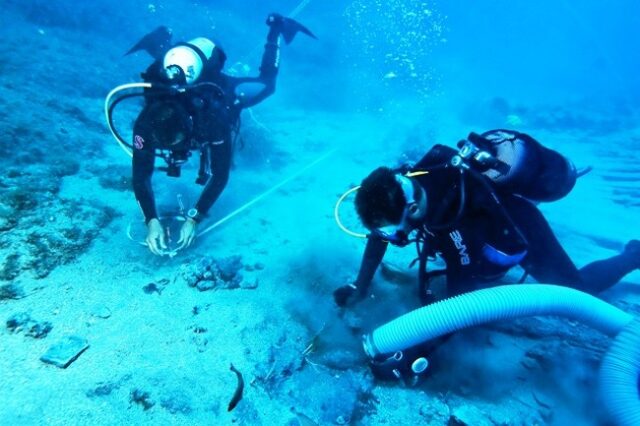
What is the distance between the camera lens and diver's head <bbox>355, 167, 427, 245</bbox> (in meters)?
2.57

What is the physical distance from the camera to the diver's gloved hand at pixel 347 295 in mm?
3674

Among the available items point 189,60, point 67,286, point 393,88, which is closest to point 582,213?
point 189,60

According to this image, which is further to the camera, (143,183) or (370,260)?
(143,183)

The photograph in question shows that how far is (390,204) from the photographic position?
2557 mm

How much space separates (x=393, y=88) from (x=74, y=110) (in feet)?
68.8

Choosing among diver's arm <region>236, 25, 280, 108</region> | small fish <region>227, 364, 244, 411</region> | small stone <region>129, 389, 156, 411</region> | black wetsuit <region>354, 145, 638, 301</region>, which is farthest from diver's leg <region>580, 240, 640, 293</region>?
diver's arm <region>236, 25, 280, 108</region>

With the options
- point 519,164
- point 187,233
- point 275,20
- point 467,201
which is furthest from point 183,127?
point 275,20

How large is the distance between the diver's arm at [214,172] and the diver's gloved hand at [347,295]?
7.21 ft

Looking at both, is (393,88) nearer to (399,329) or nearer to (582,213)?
(582,213)

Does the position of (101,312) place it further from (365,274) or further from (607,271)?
(607,271)

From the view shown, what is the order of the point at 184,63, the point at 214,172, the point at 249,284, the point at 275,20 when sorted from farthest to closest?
the point at 275,20 → the point at 214,172 → the point at 184,63 → the point at 249,284

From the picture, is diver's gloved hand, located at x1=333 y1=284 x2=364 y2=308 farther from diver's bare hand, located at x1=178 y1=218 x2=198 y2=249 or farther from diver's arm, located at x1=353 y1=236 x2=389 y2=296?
diver's bare hand, located at x1=178 y1=218 x2=198 y2=249

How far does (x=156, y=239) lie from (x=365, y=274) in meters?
2.45

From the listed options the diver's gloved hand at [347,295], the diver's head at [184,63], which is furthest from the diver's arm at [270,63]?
the diver's gloved hand at [347,295]
